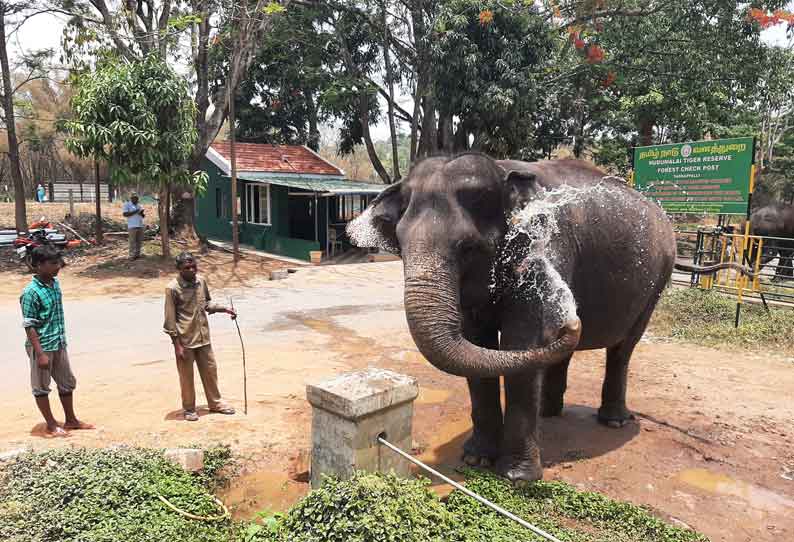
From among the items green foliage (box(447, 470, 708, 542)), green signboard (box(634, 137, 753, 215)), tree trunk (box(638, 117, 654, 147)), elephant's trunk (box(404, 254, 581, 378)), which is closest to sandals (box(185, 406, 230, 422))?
green foliage (box(447, 470, 708, 542))

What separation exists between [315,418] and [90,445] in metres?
2.30

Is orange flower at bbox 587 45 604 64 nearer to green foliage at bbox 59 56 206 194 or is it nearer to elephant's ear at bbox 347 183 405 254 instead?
green foliage at bbox 59 56 206 194

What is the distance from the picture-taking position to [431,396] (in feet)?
21.6

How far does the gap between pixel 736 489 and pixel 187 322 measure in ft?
16.1

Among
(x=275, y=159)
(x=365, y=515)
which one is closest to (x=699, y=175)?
(x=365, y=515)

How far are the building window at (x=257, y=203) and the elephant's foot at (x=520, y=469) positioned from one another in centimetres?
1802

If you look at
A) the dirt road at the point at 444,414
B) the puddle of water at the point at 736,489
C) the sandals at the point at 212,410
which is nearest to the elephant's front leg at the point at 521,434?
the dirt road at the point at 444,414

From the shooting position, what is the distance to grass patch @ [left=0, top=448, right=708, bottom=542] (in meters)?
3.14

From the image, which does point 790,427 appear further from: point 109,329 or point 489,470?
point 109,329

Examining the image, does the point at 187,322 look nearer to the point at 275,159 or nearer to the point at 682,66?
the point at 275,159

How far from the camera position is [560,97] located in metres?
23.6

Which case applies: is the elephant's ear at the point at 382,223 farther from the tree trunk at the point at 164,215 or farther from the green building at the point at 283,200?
the green building at the point at 283,200

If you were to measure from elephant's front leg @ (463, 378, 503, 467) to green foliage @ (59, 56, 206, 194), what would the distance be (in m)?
12.2

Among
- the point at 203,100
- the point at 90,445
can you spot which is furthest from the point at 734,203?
the point at 203,100
